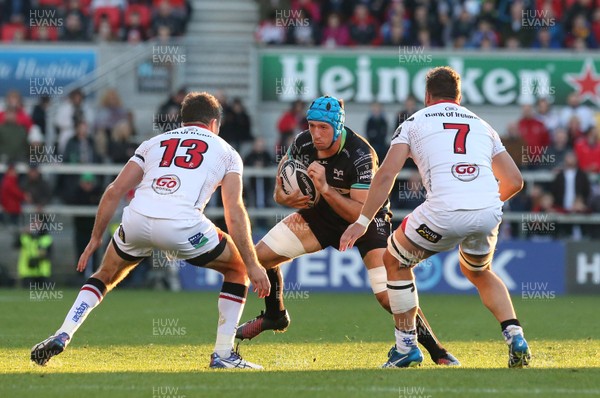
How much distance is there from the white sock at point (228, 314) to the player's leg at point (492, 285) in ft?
5.49

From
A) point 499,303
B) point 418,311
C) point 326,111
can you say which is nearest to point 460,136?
point 499,303

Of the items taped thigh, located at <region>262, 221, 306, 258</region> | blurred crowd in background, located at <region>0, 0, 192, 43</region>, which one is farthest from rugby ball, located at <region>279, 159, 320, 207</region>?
blurred crowd in background, located at <region>0, 0, 192, 43</region>

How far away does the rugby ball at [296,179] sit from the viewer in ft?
32.9

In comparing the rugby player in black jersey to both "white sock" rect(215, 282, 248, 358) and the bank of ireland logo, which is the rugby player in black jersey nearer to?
"white sock" rect(215, 282, 248, 358)

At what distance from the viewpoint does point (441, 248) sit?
873 cm

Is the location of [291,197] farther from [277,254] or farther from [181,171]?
[181,171]

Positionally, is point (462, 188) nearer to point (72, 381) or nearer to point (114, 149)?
point (72, 381)

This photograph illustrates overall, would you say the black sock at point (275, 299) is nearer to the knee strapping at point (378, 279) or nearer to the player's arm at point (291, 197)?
the player's arm at point (291, 197)

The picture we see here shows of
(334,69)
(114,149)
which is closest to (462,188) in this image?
(114,149)

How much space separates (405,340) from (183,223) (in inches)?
72.5

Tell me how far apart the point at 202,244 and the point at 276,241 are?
1.56 meters

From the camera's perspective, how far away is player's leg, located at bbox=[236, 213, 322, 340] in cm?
1016

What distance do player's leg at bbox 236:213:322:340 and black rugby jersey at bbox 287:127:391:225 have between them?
0.24 meters

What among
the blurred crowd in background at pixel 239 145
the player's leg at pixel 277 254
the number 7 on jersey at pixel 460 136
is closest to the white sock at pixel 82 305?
the player's leg at pixel 277 254
